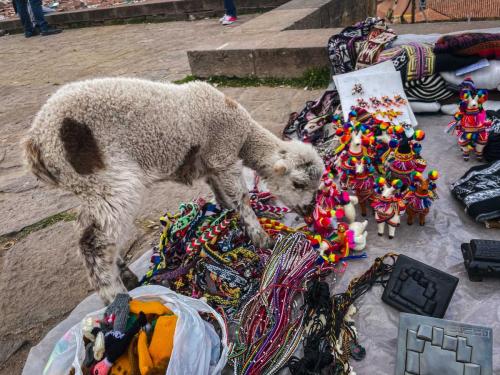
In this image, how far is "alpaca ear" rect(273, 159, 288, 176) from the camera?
2695 millimetres

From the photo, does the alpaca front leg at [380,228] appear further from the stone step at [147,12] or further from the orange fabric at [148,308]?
the stone step at [147,12]

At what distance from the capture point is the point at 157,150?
7.82ft

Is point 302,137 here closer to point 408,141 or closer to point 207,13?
point 408,141

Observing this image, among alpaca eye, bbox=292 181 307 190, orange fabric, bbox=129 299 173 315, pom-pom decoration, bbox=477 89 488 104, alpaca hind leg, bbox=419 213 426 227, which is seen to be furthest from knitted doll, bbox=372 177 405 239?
orange fabric, bbox=129 299 173 315

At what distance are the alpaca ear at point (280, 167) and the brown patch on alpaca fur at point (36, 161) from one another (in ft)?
4.60

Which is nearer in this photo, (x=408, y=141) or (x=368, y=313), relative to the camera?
(x=368, y=313)

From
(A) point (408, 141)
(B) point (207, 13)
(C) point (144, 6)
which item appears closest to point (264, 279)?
(A) point (408, 141)

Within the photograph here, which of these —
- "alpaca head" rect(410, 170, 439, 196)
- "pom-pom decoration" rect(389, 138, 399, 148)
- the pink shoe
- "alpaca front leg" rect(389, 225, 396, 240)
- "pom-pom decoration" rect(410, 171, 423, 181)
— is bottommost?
"alpaca front leg" rect(389, 225, 396, 240)

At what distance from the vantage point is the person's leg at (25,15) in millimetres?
12970

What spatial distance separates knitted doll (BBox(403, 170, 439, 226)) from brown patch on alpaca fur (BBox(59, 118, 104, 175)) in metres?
2.01

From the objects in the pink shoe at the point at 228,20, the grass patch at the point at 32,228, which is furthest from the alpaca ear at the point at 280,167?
the pink shoe at the point at 228,20

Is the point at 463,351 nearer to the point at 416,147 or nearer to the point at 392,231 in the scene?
the point at 392,231

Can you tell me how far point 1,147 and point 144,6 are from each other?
32.7 ft

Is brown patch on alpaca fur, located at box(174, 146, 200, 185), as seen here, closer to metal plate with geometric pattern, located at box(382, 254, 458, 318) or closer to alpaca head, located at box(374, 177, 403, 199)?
alpaca head, located at box(374, 177, 403, 199)
